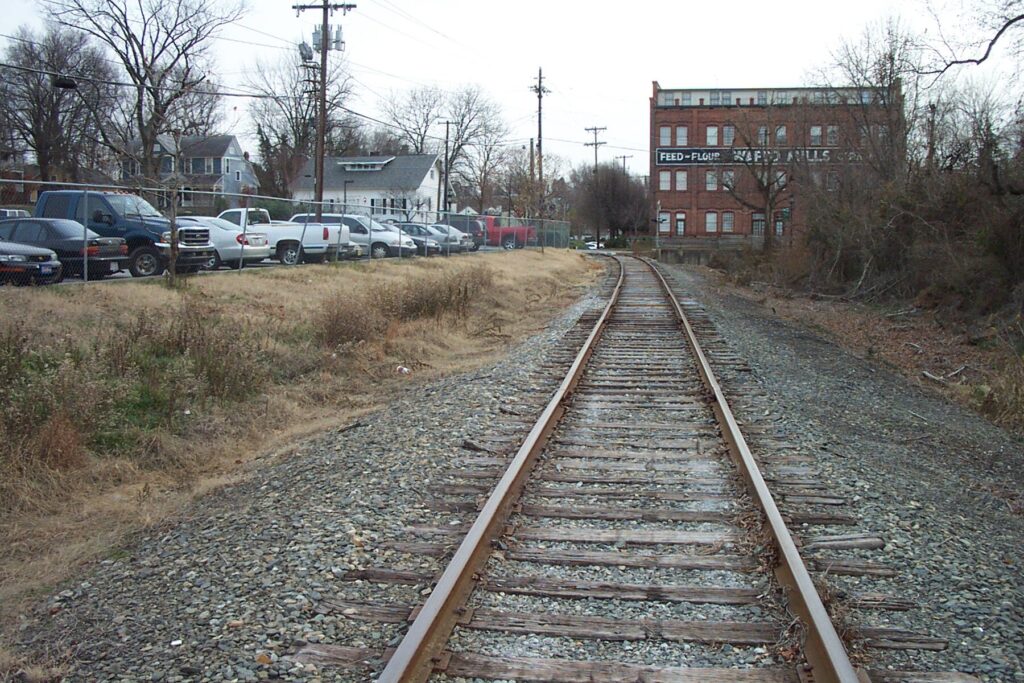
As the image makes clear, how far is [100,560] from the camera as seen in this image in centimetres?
562

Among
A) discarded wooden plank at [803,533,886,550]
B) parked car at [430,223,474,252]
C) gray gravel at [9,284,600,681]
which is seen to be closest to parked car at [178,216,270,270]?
parked car at [430,223,474,252]

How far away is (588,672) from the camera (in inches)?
153

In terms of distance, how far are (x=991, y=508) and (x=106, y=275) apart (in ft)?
50.8

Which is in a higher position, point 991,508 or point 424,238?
point 424,238

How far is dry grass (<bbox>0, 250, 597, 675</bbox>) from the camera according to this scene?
6.90 meters

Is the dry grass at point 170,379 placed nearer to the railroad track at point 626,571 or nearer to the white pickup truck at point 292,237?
the railroad track at point 626,571

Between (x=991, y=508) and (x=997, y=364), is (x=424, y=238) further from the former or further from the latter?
(x=991, y=508)

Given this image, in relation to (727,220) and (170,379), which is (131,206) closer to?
(170,379)

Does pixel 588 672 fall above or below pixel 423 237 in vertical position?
below

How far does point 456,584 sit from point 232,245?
1900cm

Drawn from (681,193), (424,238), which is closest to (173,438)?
(424,238)

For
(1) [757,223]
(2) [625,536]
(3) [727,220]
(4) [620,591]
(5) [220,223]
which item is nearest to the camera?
(4) [620,591]

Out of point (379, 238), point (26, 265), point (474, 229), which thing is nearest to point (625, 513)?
point (26, 265)

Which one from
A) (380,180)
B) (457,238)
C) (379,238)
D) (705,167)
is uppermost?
(705,167)
